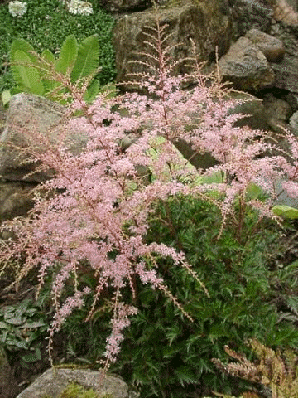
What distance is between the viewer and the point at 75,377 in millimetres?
2963

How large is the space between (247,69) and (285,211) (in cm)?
202

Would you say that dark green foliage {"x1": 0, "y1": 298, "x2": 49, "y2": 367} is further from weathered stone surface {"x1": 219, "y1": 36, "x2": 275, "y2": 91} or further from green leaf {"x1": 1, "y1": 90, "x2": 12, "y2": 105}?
weathered stone surface {"x1": 219, "y1": 36, "x2": 275, "y2": 91}

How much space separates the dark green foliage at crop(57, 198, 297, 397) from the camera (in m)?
3.09

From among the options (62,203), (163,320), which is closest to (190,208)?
(163,320)

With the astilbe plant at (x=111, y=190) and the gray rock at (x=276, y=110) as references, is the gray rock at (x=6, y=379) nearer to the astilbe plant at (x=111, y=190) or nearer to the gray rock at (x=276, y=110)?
the astilbe plant at (x=111, y=190)

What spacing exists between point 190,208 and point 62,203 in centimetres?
93

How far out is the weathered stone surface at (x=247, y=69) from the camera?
550cm

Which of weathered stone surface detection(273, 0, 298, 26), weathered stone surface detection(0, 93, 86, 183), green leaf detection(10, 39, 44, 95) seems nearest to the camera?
weathered stone surface detection(0, 93, 86, 183)

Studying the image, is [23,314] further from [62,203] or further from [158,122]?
[158,122]

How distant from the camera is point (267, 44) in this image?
232 inches

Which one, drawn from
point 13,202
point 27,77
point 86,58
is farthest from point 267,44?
point 13,202

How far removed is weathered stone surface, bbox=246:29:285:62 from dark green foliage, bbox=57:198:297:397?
3101 mm

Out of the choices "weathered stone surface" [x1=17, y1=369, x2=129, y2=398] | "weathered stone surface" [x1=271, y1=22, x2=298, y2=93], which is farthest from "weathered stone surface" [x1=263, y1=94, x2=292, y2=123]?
"weathered stone surface" [x1=17, y1=369, x2=129, y2=398]

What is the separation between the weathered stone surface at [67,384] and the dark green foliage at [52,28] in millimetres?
3560
